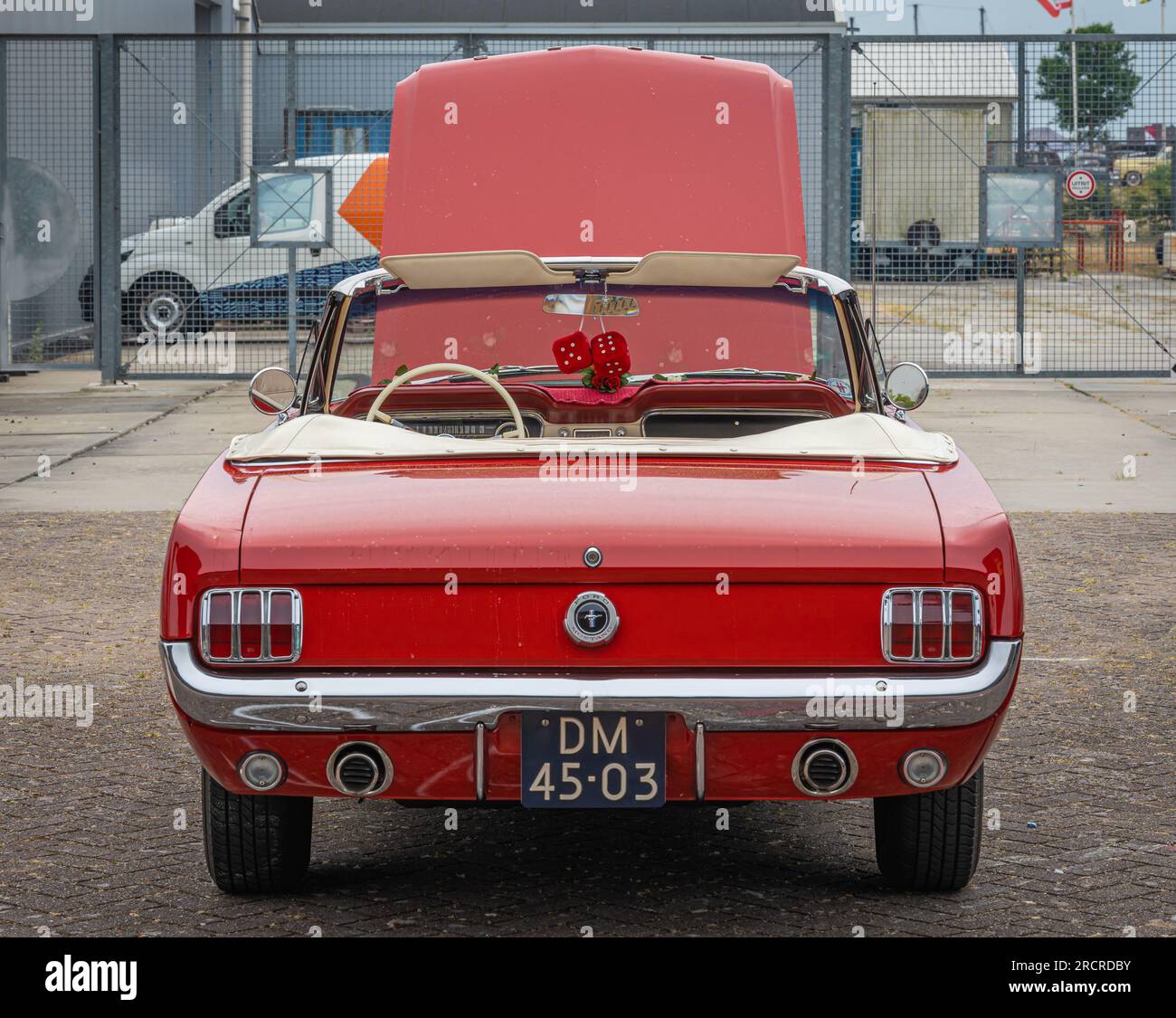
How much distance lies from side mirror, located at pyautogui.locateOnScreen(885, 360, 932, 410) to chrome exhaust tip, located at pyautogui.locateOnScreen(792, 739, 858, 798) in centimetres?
197

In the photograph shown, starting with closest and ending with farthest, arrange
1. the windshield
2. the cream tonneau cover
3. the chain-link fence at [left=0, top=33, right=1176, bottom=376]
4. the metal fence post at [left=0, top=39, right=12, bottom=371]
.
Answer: the cream tonneau cover < the windshield < the chain-link fence at [left=0, top=33, right=1176, bottom=376] < the metal fence post at [left=0, top=39, right=12, bottom=371]

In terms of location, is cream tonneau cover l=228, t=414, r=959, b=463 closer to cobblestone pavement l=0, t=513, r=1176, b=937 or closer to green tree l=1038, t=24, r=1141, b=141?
cobblestone pavement l=0, t=513, r=1176, b=937

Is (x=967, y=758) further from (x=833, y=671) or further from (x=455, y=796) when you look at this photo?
(x=455, y=796)

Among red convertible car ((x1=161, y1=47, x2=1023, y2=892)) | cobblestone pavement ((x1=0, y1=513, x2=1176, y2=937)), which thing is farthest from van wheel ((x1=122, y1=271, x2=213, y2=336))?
red convertible car ((x1=161, y1=47, x2=1023, y2=892))

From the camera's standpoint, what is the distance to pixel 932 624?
366 cm

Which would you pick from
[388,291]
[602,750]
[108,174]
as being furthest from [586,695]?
[108,174]

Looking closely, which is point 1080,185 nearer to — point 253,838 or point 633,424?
point 633,424

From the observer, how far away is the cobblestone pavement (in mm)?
4078

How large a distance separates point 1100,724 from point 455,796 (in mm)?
2940

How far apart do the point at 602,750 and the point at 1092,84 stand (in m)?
14.4

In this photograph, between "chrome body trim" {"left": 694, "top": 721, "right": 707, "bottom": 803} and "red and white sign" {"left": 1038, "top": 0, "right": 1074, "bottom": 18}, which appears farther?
"red and white sign" {"left": 1038, "top": 0, "right": 1074, "bottom": 18}

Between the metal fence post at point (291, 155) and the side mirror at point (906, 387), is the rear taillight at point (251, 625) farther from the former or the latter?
the metal fence post at point (291, 155)

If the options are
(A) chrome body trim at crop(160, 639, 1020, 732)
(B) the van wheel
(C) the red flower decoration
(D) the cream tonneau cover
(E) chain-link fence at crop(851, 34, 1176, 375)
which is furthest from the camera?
(B) the van wheel

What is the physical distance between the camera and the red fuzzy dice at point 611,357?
196 inches
